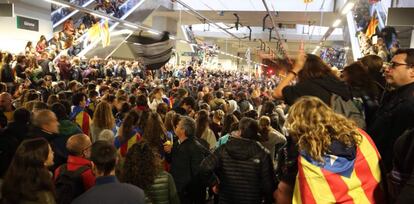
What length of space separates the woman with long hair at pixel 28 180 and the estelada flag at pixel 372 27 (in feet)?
28.7

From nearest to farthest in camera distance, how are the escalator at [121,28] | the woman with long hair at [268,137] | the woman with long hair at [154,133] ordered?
the woman with long hair at [154,133] < the woman with long hair at [268,137] < the escalator at [121,28]

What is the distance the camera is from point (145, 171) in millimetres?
2594

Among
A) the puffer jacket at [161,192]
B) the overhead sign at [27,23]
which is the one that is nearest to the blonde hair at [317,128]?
the puffer jacket at [161,192]

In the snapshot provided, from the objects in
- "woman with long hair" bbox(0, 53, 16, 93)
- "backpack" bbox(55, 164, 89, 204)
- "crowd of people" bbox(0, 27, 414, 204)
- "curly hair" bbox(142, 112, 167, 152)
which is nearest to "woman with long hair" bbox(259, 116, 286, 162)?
"crowd of people" bbox(0, 27, 414, 204)

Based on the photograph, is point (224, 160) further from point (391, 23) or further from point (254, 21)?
point (254, 21)

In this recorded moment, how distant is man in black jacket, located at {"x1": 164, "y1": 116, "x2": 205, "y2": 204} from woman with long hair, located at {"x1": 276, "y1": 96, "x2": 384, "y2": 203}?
174 centimetres

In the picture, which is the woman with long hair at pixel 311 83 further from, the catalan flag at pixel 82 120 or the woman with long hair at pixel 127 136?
the catalan flag at pixel 82 120

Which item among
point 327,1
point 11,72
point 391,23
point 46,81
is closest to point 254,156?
point 391,23

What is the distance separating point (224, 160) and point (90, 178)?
1110 millimetres

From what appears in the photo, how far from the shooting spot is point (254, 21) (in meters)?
19.1

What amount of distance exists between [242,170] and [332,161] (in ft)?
4.67

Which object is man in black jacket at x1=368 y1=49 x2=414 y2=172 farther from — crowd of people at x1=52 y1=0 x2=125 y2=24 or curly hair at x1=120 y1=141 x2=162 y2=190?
crowd of people at x1=52 y1=0 x2=125 y2=24

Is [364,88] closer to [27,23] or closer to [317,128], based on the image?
[317,128]

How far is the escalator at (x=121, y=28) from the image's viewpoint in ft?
54.8
